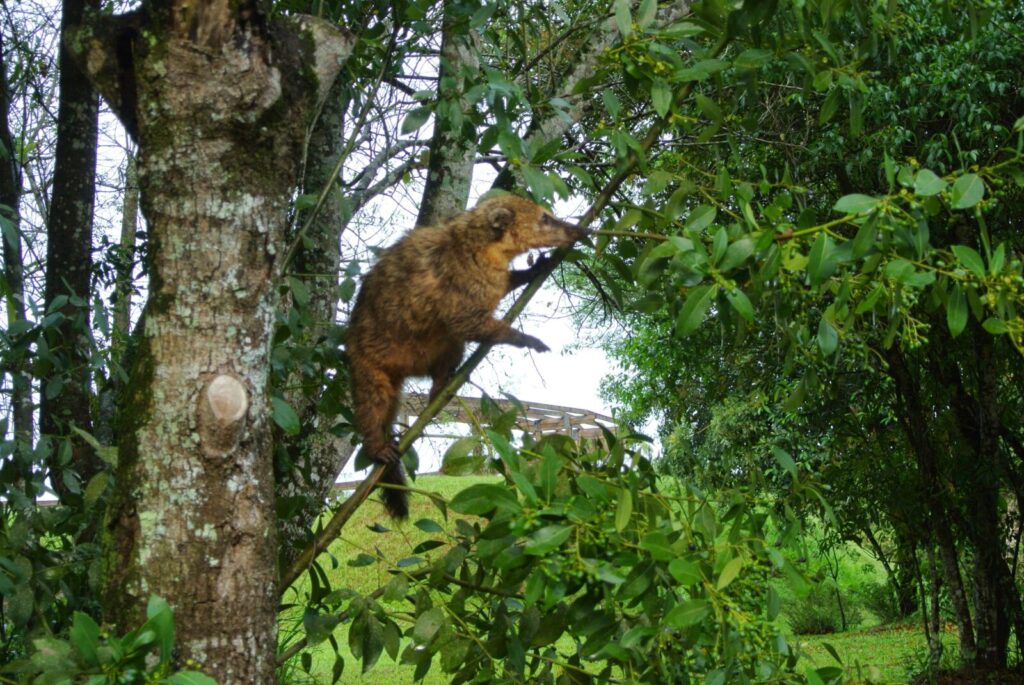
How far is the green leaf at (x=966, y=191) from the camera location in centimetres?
172

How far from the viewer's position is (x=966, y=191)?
5.71 ft

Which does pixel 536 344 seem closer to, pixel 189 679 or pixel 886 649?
pixel 189 679

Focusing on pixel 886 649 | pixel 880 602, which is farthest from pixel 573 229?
pixel 880 602

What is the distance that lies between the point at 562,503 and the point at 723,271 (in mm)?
537

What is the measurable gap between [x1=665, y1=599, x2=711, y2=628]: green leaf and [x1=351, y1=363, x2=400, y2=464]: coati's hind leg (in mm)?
1415

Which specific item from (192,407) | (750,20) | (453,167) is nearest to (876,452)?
(453,167)

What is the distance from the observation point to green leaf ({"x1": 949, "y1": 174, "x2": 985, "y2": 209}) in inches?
67.9

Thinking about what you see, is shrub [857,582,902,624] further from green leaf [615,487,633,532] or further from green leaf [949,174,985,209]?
green leaf [949,174,985,209]

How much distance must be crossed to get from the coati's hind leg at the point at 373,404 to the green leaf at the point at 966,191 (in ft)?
6.09

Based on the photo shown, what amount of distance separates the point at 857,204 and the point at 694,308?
31cm

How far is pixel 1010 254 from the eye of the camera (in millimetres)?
5172

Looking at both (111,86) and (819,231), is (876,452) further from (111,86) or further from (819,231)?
(111,86)

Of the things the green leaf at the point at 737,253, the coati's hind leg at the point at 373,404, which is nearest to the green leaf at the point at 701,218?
the green leaf at the point at 737,253

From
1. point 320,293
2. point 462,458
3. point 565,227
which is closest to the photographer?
point 462,458
